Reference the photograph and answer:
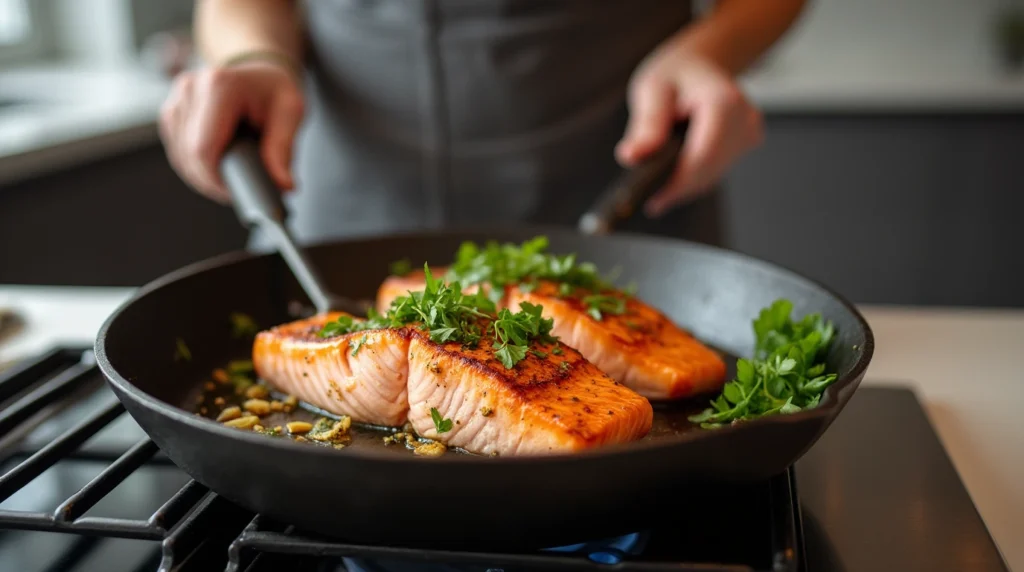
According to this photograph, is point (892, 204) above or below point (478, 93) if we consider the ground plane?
below

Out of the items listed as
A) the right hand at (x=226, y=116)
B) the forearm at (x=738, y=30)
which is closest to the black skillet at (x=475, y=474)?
the right hand at (x=226, y=116)

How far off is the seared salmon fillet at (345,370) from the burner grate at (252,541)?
21 centimetres

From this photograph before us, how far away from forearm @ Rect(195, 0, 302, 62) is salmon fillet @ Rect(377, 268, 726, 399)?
901mm

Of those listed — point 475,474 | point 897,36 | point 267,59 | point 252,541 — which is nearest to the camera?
point 475,474

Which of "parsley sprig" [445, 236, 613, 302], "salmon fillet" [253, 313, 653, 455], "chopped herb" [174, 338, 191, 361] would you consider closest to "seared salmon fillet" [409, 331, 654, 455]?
"salmon fillet" [253, 313, 653, 455]

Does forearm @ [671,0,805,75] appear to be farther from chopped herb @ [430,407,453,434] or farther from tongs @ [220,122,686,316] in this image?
chopped herb @ [430,407,453,434]

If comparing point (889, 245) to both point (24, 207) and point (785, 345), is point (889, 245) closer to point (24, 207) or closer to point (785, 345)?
point (785, 345)

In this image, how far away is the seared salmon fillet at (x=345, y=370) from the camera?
1064mm

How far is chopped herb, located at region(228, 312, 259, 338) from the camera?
1.38 meters

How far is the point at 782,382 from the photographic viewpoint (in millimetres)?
1045

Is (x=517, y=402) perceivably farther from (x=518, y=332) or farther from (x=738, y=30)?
(x=738, y=30)

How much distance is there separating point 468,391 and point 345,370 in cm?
19

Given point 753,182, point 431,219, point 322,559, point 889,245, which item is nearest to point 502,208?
point 431,219

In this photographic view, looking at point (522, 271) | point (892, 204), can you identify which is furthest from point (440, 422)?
point (892, 204)
